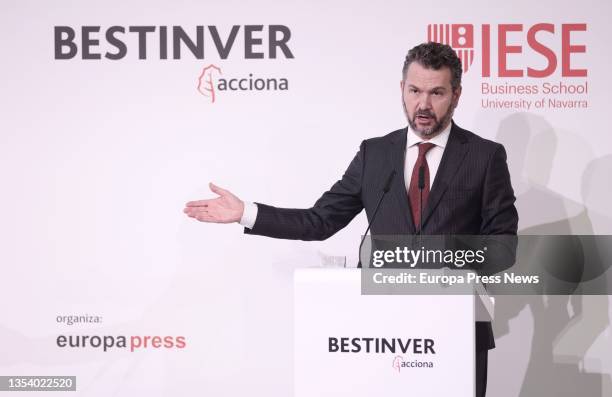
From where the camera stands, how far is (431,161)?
4230 mm

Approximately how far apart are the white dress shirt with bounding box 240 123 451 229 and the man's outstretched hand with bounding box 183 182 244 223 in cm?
4

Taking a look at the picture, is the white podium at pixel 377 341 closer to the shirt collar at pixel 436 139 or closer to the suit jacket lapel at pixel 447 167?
the suit jacket lapel at pixel 447 167

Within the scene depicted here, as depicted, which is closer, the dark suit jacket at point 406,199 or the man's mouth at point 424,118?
the dark suit jacket at point 406,199

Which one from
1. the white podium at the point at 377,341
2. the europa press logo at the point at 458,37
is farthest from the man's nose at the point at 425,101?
the white podium at the point at 377,341

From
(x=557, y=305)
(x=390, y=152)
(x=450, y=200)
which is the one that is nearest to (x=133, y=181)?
(x=390, y=152)

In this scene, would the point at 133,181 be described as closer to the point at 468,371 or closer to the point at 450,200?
the point at 450,200

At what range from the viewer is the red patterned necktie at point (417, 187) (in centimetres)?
408

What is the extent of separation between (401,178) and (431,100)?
466mm

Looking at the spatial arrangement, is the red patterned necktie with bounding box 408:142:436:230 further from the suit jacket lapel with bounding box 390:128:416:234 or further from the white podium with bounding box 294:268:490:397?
the white podium with bounding box 294:268:490:397

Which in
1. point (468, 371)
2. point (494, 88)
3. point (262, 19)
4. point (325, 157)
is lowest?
point (468, 371)

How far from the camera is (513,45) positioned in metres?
4.59

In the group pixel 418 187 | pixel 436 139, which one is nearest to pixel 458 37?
pixel 436 139

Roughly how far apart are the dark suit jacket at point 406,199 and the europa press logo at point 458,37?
489 millimetres

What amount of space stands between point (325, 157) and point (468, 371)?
1824mm
